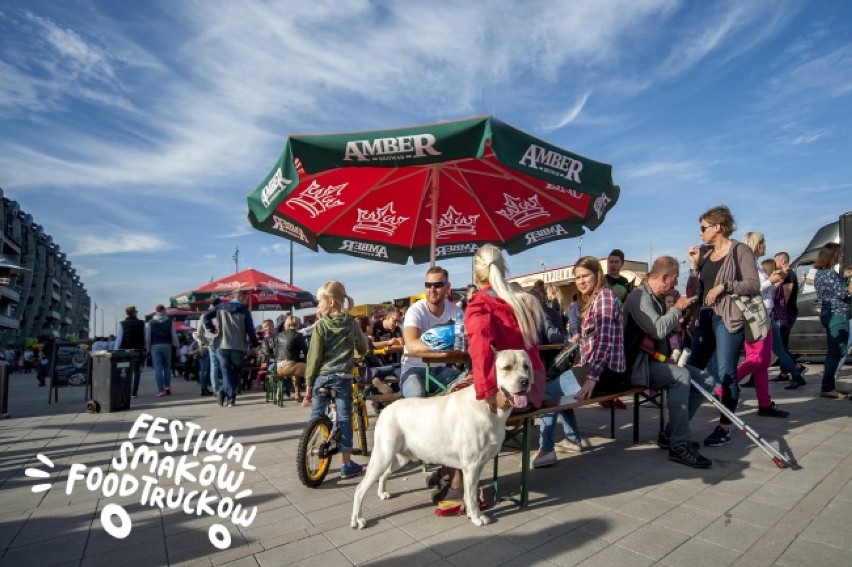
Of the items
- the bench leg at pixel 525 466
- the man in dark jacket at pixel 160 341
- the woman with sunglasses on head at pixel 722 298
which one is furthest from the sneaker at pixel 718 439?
the man in dark jacket at pixel 160 341

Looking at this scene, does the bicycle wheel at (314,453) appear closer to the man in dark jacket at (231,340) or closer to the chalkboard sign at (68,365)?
the man in dark jacket at (231,340)

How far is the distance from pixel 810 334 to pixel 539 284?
6.92 m

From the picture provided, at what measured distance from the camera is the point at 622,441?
4949 mm

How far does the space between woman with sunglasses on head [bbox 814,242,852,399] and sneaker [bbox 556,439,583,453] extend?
175 inches

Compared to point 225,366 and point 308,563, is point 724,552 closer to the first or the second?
point 308,563

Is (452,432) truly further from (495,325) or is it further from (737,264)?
(737,264)

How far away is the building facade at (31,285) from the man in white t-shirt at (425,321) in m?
57.7

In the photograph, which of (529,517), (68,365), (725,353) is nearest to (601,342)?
(529,517)

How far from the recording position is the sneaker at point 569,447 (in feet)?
15.2

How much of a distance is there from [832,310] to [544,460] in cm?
552

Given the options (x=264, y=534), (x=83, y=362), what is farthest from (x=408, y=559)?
(x=83, y=362)

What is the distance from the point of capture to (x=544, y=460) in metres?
4.13

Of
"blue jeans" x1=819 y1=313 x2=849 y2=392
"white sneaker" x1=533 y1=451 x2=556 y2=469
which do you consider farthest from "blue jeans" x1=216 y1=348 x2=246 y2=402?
"blue jeans" x1=819 y1=313 x2=849 y2=392

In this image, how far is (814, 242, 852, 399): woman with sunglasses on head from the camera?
646cm
